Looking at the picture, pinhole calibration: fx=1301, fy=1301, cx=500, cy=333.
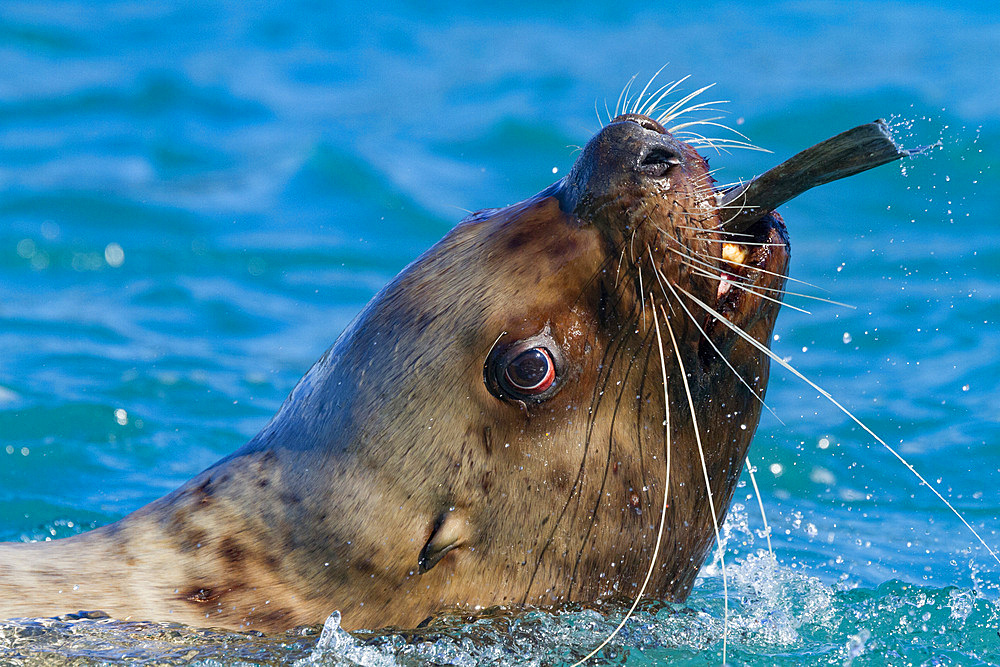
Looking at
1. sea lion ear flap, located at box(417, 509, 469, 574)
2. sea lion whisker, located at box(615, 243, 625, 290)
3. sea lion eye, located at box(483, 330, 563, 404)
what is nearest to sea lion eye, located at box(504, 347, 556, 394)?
sea lion eye, located at box(483, 330, 563, 404)

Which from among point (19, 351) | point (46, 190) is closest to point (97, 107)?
point (46, 190)

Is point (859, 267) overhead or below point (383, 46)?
below

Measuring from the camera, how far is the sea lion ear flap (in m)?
3.57

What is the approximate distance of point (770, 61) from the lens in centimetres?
1149

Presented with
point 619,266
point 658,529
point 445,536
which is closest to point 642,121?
point 619,266

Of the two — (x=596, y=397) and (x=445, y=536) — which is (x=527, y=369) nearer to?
(x=596, y=397)

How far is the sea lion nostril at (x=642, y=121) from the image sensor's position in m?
3.62

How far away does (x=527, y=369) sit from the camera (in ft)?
11.4

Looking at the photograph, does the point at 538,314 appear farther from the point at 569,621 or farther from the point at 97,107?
the point at 97,107

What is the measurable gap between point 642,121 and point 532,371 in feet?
2.55

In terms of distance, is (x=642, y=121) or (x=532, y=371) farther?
(x=642, y=121)

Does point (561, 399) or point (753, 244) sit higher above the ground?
point (753, 244)

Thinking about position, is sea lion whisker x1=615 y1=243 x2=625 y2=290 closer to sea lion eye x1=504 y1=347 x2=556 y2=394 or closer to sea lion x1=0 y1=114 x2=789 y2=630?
sea lion x1=0 y1=114 x2=789 y2=630

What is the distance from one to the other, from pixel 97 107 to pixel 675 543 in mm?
9351
